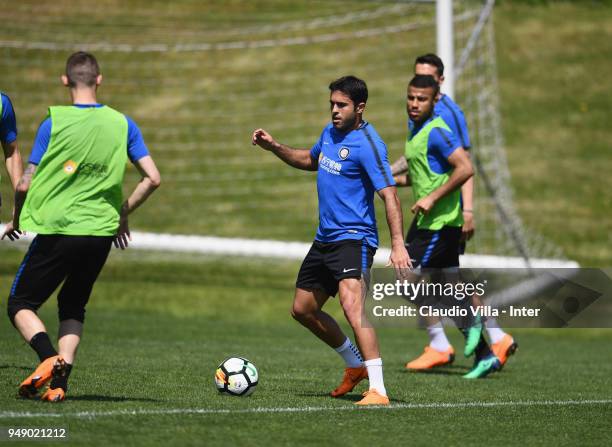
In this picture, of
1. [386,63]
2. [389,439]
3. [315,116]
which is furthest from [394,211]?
[386,63]

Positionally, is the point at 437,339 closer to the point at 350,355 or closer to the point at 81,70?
the point at 350,355

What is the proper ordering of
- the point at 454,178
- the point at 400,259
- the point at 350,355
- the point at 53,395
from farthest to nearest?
1. the point at 454,178
2. the point at 350,355
3. the point at 400,259
4. the point at 53,395

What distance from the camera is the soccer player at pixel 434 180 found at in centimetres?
919

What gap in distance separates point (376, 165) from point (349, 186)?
0.26 meters

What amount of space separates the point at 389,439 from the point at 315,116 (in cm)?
1753

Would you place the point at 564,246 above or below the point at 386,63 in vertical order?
below

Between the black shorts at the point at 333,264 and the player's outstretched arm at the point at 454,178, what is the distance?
5.19 ft

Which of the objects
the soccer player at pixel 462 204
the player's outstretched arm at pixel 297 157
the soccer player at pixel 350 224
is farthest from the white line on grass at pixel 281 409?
the soccer player at pixel 462 204

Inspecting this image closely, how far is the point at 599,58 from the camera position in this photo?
91.9ft

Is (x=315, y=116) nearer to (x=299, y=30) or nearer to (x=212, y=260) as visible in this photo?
(x=299, y=30)

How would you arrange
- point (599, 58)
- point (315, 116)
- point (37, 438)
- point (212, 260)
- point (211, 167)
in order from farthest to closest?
point (599, 58) → point (315, 116) → point (211, 167) → point (212, 260) → point (37, 438)

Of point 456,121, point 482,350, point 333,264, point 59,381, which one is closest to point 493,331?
point 482,350

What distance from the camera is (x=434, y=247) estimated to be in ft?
30.6

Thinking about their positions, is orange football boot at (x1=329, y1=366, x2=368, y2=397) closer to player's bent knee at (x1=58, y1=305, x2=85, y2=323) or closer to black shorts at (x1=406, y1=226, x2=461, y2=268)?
black shorts at (x1=406, y1=226, x2=461, y2=268)
